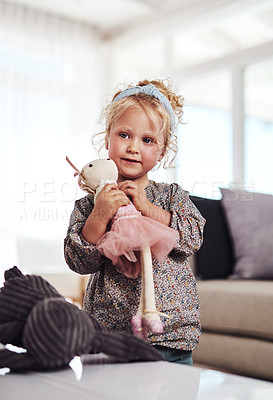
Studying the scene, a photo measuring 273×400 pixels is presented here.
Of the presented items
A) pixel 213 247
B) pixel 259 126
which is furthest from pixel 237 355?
pixel 259 126

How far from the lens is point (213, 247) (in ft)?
8.64

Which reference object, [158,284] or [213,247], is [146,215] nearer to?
[158,284]

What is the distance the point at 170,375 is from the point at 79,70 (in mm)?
4317

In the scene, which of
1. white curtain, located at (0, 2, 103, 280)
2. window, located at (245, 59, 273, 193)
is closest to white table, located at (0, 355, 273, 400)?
window, located at (245, 59, 273, 193)

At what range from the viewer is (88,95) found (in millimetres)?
4754

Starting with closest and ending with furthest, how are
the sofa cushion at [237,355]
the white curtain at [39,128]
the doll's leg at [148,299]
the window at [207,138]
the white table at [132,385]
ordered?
1. the white table at [132,385]
2. the doll's leg at [148,299]
3. the sofa cushion at [237,355]
4. the window at [207,138]
5. the white curtain at [39,128]

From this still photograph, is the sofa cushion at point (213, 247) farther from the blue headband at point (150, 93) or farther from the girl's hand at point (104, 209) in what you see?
the girl's hand at point (104, 209)

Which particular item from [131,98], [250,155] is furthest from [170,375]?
[250,155]

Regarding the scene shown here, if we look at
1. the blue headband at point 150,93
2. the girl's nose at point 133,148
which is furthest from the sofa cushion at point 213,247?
the girl's nose at point 133,148

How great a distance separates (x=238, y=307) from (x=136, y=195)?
4.28ft

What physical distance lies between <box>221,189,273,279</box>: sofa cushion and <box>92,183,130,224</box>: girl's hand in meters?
1.65

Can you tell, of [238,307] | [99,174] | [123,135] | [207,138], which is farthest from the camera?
[207,138]

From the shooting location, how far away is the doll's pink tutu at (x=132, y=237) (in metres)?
0.99

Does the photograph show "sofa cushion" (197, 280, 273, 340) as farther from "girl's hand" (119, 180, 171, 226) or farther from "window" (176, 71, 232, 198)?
"window" (176, 71, 232, 198)
